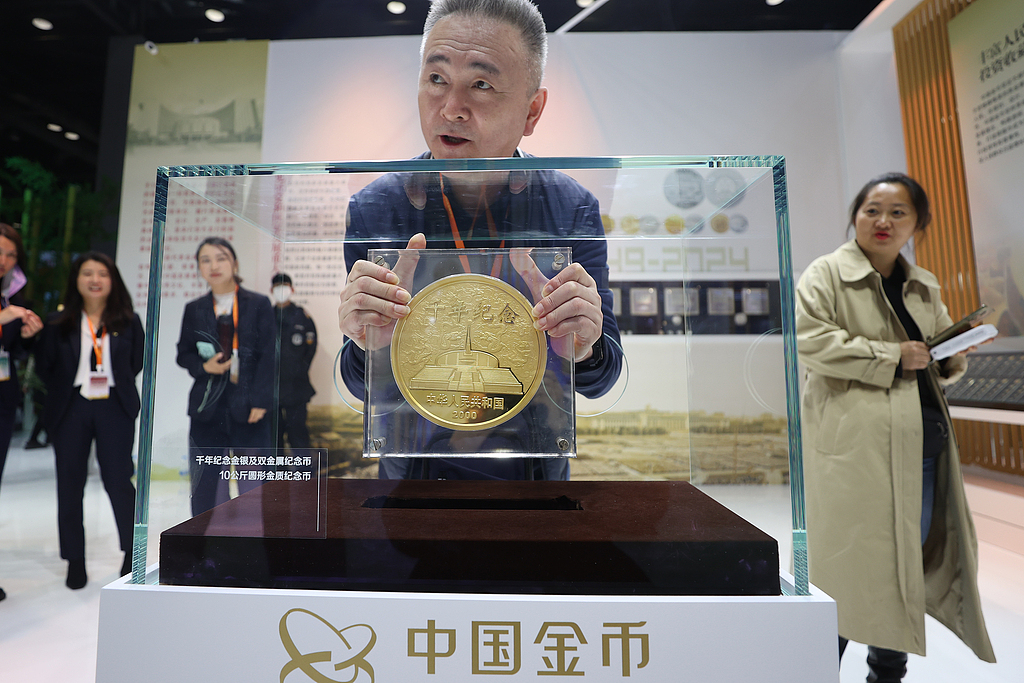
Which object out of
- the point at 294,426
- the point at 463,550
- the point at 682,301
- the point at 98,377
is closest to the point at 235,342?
the point at 294,426

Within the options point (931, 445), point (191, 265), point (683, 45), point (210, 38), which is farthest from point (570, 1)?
point (191, 265)

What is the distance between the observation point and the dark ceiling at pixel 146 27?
379 cm

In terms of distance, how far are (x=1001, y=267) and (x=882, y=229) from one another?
2.00 meters

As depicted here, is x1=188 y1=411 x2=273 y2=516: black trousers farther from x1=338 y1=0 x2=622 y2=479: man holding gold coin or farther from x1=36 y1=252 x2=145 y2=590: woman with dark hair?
x1=36 y1=252 x2=145 y2=590: woman with dark hair

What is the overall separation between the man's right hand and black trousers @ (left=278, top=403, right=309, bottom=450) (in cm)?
16

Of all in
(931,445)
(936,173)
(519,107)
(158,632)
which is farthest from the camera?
(936,173)

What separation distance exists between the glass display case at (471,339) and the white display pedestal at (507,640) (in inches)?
3.2

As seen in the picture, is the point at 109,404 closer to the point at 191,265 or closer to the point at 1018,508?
the point at 191,265

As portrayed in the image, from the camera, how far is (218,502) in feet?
2.56

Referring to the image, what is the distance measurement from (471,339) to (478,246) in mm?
146

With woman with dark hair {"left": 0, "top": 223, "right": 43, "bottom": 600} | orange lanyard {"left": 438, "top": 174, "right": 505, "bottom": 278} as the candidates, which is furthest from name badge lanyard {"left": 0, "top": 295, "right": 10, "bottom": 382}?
orange lanyard {"left": 438, "top": 174, "right": 505, "bottom": 278}

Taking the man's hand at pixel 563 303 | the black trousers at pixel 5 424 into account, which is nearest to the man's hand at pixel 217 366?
the man's hand at pixel 563 303

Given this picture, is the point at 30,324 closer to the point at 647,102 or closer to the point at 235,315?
the point at 235,315

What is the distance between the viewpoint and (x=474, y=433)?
0.83 m
